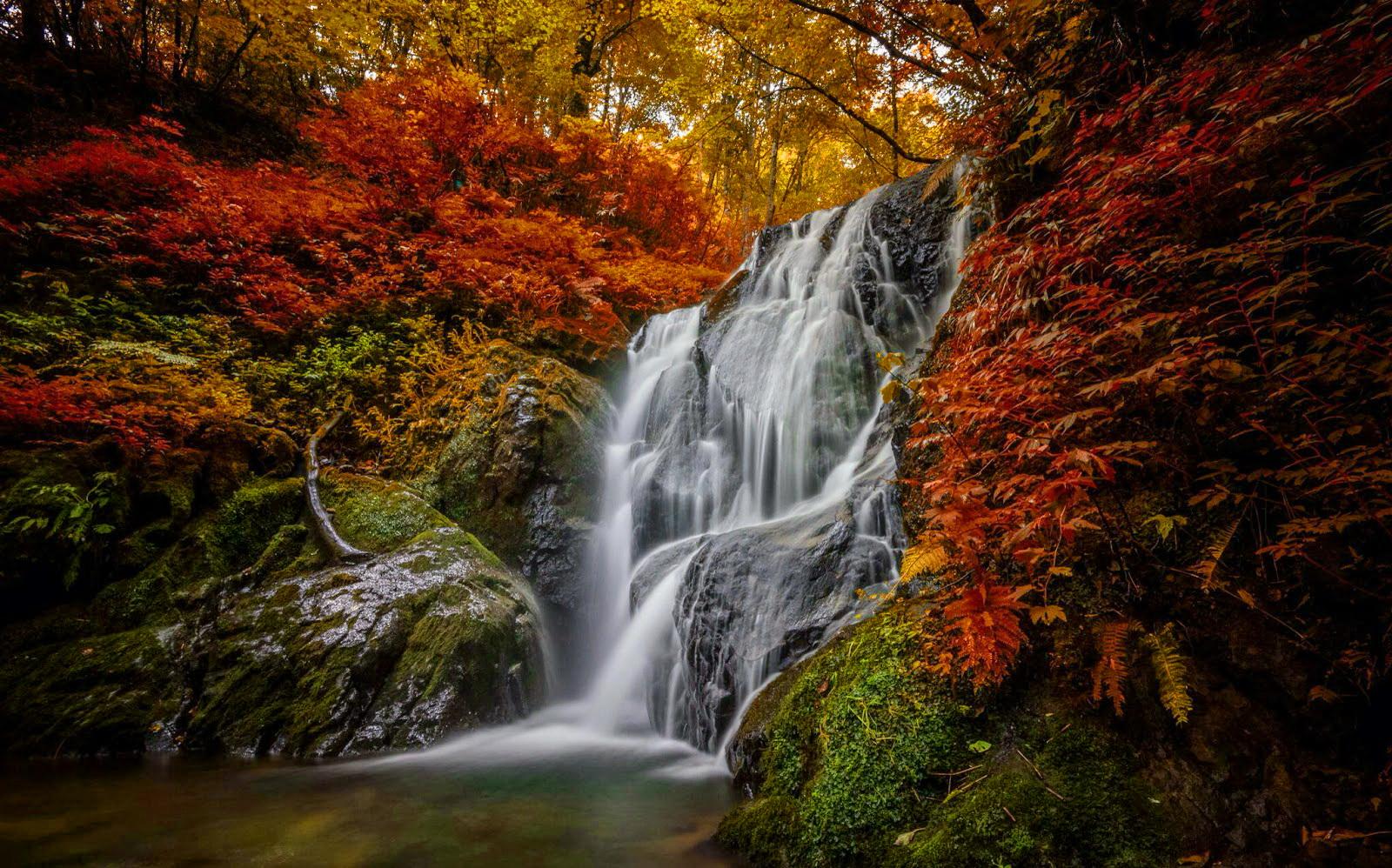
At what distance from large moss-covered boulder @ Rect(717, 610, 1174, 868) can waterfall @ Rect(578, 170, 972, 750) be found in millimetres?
1130

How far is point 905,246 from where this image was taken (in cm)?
805

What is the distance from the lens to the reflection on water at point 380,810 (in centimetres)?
300

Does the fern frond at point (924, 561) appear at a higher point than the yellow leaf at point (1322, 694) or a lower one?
higher

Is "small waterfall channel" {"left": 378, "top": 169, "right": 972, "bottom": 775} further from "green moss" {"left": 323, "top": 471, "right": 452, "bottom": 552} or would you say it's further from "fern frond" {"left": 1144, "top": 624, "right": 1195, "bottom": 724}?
"green moss" {"left": 323, "top": 471, "right": 452, "bottom": 552}

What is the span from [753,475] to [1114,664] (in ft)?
16.8

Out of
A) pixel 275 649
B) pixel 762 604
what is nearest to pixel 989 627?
pixel 762 604

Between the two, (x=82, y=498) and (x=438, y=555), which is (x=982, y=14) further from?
(x=82, y=498)

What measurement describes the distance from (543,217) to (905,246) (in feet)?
21.2

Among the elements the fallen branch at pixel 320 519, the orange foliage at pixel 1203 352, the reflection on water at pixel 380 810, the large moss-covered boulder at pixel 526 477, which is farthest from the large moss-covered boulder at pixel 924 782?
the fallen branch at pixel 320 519

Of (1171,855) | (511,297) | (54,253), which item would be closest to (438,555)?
(511,297)

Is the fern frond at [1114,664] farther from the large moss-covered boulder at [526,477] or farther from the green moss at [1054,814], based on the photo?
the large moss-covered boulder at [526,477]

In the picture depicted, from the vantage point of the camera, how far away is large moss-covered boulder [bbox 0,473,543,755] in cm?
450

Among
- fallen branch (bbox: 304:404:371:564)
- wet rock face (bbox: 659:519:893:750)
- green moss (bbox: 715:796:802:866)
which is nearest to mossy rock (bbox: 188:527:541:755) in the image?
fallen branch (bbox: 304:404:371:564)

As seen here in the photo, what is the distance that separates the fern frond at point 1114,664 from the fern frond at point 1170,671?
0.29ft
